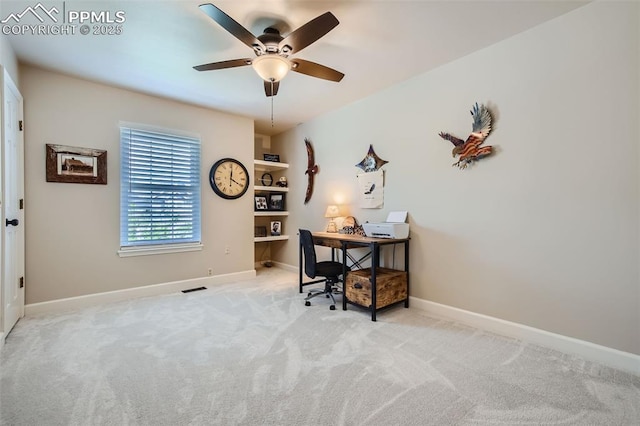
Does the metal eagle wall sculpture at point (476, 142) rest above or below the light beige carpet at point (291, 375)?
above

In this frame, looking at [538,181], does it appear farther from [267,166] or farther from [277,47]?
[267,166]

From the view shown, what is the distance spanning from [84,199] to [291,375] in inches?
124

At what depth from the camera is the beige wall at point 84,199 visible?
307cm

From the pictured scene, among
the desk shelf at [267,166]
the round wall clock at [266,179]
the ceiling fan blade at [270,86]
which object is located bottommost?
the round wall clock at [266,179]

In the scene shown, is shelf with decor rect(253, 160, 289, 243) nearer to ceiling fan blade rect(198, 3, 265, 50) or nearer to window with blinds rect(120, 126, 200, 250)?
window with blinds rect(120, 126, 200, 250)

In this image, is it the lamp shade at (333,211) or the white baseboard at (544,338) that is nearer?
the white baseboard at (544,338)

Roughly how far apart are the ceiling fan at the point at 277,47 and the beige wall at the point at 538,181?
1.37 meters

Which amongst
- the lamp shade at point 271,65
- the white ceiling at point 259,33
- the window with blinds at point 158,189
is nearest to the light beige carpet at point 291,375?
the window with blinds at point 158,189

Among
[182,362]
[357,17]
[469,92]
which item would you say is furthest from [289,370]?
[469,92]

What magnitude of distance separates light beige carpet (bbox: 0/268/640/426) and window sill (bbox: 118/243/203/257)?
35.5 inches

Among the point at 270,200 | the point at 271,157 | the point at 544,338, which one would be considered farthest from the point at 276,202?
the point at 544,338

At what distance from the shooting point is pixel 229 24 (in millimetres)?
1884

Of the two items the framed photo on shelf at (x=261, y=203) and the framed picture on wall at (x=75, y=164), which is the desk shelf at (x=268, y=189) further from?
the framed picture on wall at (x=75, y=164)

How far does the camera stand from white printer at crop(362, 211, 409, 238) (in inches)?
124
